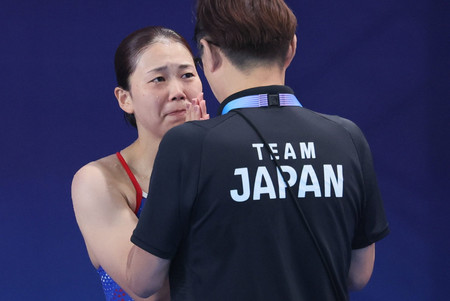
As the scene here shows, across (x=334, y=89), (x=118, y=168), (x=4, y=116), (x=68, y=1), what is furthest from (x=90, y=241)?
(x=334, y=89)

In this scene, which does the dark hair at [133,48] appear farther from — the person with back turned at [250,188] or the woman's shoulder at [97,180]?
the person with back turned at [250,188]

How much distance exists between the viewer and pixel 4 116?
2799mm

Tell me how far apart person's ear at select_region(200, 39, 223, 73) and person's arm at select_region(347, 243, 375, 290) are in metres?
0.46

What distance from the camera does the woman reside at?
1542 mm

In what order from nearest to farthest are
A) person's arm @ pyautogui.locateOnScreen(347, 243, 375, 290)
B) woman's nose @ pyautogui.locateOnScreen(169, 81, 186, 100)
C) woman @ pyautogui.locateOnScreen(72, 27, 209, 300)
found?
person's arm @ pyautogui.locateOnScreen(347, 243, 375, 290)
woman @ pyautogui.locateOnScreen(72, 27, 209, 300)
woman's nose @ pyautogui.locateOnScreen(169, 81, 186, 100)

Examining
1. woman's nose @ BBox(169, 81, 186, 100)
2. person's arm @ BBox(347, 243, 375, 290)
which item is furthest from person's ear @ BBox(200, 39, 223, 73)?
woman's nose @ BBox(169, 81, 186, 100)

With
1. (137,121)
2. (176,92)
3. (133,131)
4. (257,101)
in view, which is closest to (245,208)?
(257,101)

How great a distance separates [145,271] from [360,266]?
1.45 ft

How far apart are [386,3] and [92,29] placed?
1.59 meters

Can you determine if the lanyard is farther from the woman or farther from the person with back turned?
the woman

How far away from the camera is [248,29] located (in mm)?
995

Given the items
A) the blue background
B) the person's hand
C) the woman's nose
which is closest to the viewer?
the person's hand

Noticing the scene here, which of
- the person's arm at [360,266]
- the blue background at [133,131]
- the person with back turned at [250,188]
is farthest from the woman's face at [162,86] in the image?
the blue background at [133,131]

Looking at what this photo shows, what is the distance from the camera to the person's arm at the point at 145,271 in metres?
1.00
